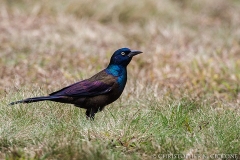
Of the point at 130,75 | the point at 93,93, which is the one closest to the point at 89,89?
the point at 93,93

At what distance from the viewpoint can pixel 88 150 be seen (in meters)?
4.24

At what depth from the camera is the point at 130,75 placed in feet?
26.9

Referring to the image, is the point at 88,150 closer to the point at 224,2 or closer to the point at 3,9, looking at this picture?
the point at 3,9

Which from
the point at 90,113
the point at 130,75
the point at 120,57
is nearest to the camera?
the point at 90,113

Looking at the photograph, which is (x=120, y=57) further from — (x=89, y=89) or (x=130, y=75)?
(x=130, y=75)

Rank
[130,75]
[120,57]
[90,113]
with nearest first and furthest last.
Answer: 1. [90,113]
2. [120,57]
3. [130,75]

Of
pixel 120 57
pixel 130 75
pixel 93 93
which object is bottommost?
pixel 93 93

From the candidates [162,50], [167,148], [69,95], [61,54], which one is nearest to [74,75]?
[61,54]

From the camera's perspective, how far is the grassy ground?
180 inches

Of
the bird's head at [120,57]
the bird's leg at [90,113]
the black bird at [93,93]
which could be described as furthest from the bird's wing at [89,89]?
the bird's head at [120,57]

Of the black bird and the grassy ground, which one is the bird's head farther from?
the grassy ground

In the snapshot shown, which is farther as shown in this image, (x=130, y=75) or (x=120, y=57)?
(x=130, y=75)

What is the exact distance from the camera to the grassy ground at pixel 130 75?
458 cm

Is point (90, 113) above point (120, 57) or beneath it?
beneath
